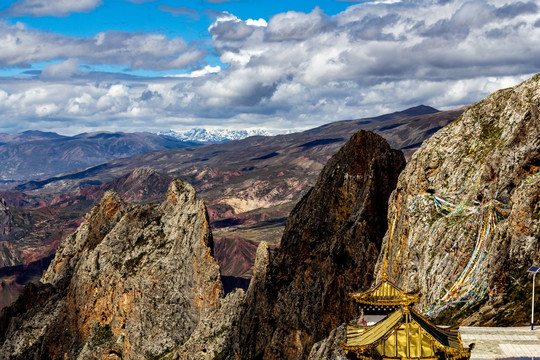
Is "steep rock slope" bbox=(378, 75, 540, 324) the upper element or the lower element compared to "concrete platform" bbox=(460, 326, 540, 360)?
upper

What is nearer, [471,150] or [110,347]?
[471,150]

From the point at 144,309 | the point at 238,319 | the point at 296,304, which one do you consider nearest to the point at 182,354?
the point at 238,319

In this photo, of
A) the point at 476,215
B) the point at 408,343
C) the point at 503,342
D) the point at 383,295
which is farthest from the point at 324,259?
the point at 408,343

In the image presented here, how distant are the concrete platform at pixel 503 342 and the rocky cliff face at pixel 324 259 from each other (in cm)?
4854

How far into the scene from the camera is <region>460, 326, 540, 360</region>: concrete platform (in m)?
49.4

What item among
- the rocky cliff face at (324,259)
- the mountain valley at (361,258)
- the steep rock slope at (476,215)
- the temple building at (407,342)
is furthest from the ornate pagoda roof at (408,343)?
the rocky cliff face at (324,259)

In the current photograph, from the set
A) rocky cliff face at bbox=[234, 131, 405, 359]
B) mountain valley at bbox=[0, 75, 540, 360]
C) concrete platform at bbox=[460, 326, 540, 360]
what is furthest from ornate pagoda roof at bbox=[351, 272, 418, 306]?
rocky cliff face at bbox=[234, 131, 405, 359]

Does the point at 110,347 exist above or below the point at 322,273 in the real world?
below

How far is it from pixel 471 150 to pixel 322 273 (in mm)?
37566

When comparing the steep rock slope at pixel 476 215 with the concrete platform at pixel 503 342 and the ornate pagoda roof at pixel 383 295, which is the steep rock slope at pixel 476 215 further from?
the ornate pagoda roof at pixel 383 295

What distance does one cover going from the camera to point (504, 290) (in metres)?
69.5

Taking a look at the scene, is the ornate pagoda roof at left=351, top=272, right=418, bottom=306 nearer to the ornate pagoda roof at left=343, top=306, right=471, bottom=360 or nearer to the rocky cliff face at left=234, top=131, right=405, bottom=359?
the ornate pagoda roof at left=343, top=306, right=471, bottom=360

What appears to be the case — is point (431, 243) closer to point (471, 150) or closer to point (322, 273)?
point (471, 150)

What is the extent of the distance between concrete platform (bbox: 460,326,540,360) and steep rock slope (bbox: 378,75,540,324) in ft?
16.4
